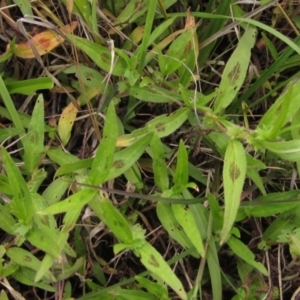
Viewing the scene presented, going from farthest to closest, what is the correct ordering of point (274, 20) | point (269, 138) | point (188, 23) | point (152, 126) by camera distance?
1. point (274, 20)
2. point (188, 23)
3. point (152, 126)
4. point (269, 138)

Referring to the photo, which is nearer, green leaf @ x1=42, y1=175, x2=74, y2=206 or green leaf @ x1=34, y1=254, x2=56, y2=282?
green leaf @ x1=34, y1=254, x2=56, y2=282

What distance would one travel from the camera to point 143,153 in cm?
153

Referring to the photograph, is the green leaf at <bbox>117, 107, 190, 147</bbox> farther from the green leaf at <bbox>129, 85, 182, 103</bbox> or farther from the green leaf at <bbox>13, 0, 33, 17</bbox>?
the green leaf at <bbox>13, 0, 33, 17</bbox>

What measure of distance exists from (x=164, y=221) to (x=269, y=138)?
0.35 meters

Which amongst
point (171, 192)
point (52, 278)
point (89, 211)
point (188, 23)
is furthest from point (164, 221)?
point (188, 23)

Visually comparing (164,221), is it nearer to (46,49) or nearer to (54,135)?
(54,135)

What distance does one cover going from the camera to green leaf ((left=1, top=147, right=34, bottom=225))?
1.25 metres

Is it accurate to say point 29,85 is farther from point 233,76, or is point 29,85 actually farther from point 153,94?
point 233,76

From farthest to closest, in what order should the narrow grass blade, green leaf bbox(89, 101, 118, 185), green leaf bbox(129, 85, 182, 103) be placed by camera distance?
green leaf bbox(129, 85, 182, 103) < the narrow grass blade < green leaf bbox(89, 101, 118, 185)

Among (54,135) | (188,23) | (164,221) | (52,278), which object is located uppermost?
(188,23)

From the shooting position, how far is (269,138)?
1219mm

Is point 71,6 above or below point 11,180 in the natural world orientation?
above

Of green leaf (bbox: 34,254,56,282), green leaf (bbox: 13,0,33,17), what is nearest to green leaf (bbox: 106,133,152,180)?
green leaf (bbox: 34,254,56,282)

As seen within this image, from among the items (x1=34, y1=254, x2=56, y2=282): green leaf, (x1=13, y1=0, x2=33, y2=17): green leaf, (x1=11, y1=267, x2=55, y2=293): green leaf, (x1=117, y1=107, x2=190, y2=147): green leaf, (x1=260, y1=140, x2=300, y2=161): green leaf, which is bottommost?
(x1=11, y1=267, x2=55, y2=293): green leaf
